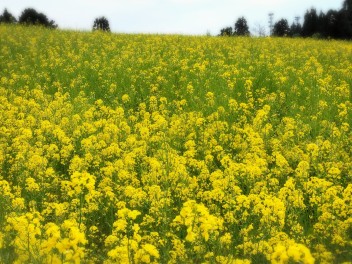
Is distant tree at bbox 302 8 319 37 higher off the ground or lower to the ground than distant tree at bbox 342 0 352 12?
lower

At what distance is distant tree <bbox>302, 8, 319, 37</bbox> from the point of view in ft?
128

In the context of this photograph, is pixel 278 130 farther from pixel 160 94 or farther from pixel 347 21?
pixel 347 21

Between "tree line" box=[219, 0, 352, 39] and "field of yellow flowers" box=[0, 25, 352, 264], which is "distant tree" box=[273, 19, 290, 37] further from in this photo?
"field of yellow flowers" box=[0, 25, 352, 264]

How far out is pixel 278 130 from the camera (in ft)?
25.0

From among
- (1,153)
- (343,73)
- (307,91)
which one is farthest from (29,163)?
(343,73)

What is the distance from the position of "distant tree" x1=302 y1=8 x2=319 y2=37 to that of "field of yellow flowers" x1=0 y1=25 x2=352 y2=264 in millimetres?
24031

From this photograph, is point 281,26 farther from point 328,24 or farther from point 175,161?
point 175,161

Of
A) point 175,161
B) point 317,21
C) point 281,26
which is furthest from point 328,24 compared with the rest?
point 175,161

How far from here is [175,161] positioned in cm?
597

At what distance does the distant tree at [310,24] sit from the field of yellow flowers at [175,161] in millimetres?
24031

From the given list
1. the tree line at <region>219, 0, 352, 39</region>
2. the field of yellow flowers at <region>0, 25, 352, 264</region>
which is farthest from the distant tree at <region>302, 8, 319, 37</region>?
the field of yellow flowers at <region>0, 25, 352, 264</region>

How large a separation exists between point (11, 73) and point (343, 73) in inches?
338

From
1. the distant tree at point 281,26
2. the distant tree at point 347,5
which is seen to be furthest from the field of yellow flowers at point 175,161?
the distant tree at point 281,26

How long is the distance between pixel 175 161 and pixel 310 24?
3607 centimetres
